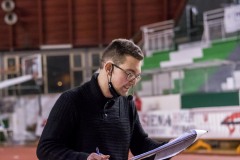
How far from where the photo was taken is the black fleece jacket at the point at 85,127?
7.74ft

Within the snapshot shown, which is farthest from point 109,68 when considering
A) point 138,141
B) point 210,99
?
point 210,99

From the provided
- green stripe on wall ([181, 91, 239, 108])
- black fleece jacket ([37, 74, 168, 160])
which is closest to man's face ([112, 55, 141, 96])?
black fleece jacket ([37, 74, 168, 160])

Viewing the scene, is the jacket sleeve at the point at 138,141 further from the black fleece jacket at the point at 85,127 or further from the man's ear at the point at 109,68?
the man's ear at the point at 109,68

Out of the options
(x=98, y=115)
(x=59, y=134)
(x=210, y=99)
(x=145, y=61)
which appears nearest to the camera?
(x=59, y=134)

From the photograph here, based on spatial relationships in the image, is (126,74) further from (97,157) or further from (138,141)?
(138,141)

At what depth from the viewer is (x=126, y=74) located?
2369 millimetres

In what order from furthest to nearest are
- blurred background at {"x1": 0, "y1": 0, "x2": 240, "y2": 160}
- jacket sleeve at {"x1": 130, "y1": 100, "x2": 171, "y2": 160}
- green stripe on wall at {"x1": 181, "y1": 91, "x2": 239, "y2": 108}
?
1. blurred background at {"x1": 0, "y1": 0, "x2": 240, "y2": 160}
2. green stripe on wall at {"x1": 181, "y1": 91, "x2": 239, "y2": 108}
3. jacket sleeve at {"x1": 130, "y1": 100, "x2": 171, "y2": 160}

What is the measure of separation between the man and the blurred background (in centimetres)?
959

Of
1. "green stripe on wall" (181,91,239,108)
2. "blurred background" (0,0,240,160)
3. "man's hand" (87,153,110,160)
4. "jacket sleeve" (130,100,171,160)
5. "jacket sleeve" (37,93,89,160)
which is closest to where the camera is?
"man's hand" (87,153,110,160)

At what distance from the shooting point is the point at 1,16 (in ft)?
Result: 78.8

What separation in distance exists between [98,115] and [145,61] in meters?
16.1

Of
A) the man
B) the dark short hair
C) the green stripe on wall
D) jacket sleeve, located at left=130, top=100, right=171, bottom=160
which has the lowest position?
the green stripe on wall

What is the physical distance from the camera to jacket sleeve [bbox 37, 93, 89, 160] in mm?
2324

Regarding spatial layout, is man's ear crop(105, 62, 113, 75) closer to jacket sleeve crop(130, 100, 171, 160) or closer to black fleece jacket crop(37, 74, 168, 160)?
black fleece jacket crop(37, 74, 168, 160)
